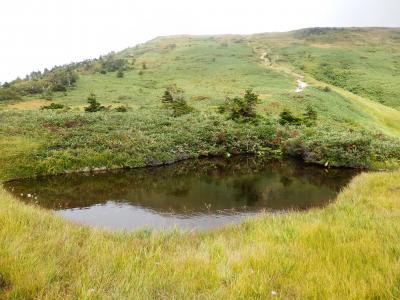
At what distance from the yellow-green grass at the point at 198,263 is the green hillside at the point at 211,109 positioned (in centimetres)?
1985

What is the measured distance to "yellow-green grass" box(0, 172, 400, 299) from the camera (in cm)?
511

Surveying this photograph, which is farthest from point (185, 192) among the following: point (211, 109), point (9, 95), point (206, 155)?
point (9, 95)

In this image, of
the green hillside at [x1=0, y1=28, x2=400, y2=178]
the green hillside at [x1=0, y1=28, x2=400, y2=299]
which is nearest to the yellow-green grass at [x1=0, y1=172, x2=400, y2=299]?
the green hillside at [x1=0, y1=28, x2=400, y2=299]

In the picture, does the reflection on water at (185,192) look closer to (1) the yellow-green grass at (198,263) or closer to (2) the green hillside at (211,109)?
(2) the green hillside at (211,109)

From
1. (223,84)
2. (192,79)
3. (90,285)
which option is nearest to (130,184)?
(90,285)

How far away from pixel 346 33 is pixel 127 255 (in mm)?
159713

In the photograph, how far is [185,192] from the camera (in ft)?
71.5

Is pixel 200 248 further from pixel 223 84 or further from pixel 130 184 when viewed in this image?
pixel 223 84

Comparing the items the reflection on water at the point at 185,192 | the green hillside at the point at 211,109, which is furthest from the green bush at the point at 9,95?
the reflection on water at the point at 185,192

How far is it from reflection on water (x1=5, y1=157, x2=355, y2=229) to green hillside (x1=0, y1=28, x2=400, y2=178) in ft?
8.15

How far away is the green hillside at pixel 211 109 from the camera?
2791 cm

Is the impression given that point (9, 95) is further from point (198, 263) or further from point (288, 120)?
point (198, 263)

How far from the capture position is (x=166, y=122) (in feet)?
117

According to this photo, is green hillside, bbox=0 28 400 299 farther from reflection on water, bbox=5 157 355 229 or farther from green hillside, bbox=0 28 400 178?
reflection on water, bbox=5 157 355 229
